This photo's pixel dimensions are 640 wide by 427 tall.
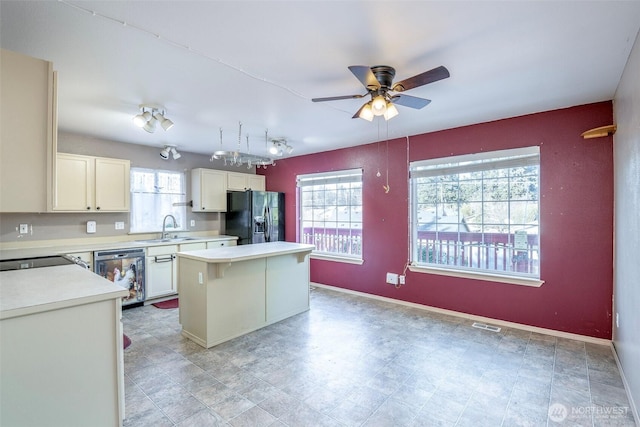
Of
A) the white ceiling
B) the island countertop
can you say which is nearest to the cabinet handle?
the island countertop

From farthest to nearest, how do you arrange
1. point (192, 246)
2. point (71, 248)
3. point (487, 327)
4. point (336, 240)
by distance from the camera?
point (336, 240)
point (192, 246)
point (71, 248)
point (487, 327)

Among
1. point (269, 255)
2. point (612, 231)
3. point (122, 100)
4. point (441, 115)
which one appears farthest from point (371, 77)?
point (612, 231)

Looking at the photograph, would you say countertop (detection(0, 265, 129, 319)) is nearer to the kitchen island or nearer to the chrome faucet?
the kitchen island

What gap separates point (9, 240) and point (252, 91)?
3.61m

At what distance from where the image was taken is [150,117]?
307 cm

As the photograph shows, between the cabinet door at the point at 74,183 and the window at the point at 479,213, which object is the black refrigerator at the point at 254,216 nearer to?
the cabinet door at the point at 74,183

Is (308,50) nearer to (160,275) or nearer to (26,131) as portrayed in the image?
(26,131)

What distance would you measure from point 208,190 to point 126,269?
6.09ft

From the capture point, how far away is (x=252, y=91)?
2740 mm

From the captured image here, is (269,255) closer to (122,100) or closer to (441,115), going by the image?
(122,100)

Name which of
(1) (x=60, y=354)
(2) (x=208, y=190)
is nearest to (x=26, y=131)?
(1) (x=60, y=354)

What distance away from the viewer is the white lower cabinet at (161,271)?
4.31m

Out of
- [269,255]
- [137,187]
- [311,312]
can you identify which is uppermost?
[137,187]

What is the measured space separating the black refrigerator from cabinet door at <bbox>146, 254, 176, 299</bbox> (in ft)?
4.17
